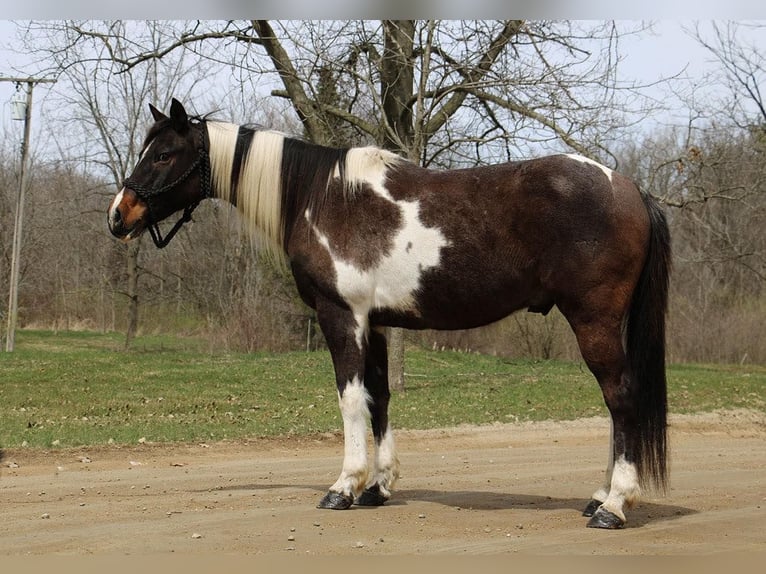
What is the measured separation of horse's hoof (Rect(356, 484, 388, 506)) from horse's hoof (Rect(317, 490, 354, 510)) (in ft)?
0.64

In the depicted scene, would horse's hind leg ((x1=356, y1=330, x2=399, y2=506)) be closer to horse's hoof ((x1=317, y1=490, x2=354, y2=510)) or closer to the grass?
horse's hoof ((x1=317, y1=490, x2=354, y2=510))

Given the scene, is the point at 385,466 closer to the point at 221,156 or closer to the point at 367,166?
the point at 367,166

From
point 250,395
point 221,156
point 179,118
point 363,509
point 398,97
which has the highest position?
point 398,97

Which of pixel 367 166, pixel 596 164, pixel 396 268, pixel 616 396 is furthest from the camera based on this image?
pixel 367 166

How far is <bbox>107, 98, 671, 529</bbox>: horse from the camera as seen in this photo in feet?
20.4

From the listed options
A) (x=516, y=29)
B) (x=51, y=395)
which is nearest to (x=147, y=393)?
(x=51, y=395)

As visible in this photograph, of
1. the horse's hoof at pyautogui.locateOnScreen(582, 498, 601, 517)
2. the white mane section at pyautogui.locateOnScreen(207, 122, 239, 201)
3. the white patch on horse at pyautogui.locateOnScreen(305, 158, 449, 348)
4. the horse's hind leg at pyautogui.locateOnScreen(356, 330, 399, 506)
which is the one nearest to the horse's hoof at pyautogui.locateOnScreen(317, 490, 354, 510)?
the horse's hind leg at pyautogui.locateOnScreen(356, 330, 399, 506)

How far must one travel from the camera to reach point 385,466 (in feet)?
23.2

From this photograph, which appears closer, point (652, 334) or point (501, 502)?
point (652, 334)

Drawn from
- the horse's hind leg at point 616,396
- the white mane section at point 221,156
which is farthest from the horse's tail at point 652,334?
the white mane section at point 221,156

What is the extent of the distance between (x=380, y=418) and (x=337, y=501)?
2.43ft

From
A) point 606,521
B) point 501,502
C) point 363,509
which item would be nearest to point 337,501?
point 363,509

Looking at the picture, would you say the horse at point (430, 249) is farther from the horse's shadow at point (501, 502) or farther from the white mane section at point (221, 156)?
the horse's shadow at point (501, 502)

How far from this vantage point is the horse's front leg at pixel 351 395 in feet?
22.0
